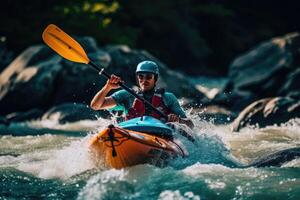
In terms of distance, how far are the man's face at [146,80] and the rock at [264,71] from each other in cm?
635

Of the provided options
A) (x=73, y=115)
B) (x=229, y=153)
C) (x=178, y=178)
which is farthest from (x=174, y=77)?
(x=178, y=178)

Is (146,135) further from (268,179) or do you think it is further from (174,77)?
(174,77)

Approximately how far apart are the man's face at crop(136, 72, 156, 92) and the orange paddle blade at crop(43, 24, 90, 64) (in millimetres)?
1118

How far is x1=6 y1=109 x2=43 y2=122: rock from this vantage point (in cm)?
1250

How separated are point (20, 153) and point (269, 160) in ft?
11.0

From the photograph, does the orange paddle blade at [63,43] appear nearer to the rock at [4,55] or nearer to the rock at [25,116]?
the rock at [25,116]

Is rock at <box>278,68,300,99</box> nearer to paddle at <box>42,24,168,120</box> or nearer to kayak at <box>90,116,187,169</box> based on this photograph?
paddle at <box>42,24,168,120</box>

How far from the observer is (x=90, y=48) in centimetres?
1421

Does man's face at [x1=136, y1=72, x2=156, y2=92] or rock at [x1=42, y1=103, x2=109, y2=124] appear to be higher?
man's face at [x1=136, y1=72, x2=156, y2=92]

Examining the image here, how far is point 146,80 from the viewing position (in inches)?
288

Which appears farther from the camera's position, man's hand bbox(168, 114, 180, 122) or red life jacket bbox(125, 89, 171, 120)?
red life jacket bbox(125, 89, 171, 120)

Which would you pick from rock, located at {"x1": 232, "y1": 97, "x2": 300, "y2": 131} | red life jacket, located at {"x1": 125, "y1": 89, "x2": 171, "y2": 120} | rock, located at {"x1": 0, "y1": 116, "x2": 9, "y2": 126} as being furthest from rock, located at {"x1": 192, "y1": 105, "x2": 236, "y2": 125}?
red life jacket, located at {"x1": 125, "y1": 89, "x2": 171, "y2": 120}

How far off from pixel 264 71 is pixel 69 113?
4883mm

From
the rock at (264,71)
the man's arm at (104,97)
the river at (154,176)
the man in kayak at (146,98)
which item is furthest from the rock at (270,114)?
Answer: the man's arm at (104,97)
